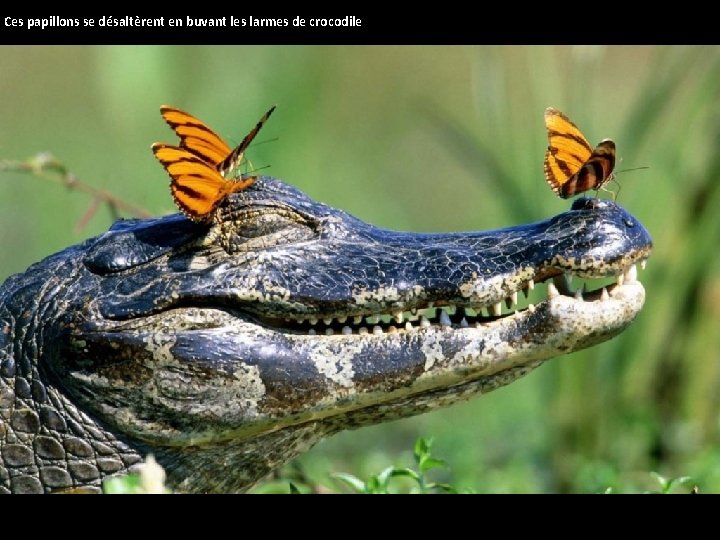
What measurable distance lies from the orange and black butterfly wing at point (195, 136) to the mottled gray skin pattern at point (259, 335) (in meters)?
0.17

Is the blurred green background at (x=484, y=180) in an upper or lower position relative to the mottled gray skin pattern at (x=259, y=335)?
upper

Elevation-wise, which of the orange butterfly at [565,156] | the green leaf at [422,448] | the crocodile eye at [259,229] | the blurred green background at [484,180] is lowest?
the green leaf at [422,448]

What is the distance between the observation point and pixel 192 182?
11.6ft

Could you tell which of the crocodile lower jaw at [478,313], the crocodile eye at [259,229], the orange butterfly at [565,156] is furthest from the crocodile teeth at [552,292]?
the crocodile eye at [259,229]

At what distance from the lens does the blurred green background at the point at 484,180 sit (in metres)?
6.19

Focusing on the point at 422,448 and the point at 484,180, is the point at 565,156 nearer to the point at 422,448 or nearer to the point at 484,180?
the point at 422,448

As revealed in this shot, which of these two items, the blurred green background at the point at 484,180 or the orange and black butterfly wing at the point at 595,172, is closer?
the orange and black butterfly wing at the point at 595,172

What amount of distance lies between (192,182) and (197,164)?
6 cm

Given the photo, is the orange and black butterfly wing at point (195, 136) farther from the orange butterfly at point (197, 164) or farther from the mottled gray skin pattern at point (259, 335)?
the mottled gray skin pattern at point (259, 335)

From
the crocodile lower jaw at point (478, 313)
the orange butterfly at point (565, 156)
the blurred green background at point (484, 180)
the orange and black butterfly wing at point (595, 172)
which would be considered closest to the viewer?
the crocodile lower jaw at point (478, 313)

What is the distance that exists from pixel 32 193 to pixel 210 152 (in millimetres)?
6427

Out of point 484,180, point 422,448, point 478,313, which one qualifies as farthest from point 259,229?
point 484,180
